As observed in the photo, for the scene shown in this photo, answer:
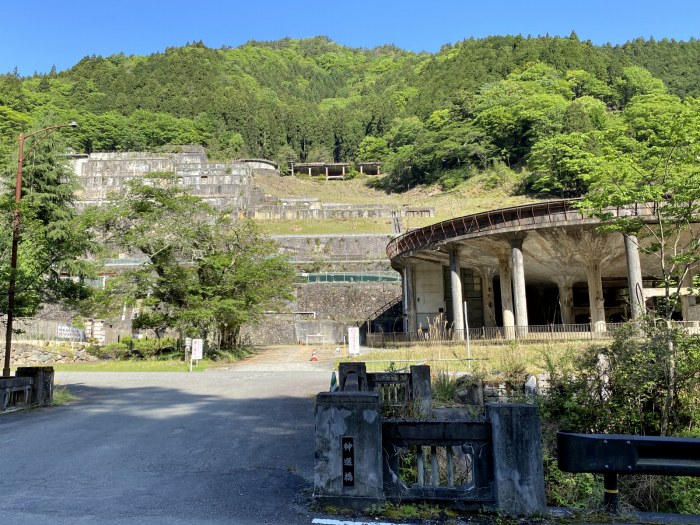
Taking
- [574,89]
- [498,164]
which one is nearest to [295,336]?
[498,164]

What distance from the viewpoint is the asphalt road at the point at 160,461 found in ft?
14.5

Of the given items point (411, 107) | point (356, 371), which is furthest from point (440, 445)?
point (411, 107)

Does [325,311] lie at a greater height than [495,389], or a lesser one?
greater

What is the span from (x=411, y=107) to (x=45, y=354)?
10016cm

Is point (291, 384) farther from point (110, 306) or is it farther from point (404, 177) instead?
point (404, 177)

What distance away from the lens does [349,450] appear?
14.5 ft

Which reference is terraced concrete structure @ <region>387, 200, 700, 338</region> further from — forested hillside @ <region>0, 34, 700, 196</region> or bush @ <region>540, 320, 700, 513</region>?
forested hillside @ <region>0, 34, 700, 196</region>

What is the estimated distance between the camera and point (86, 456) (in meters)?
6.45

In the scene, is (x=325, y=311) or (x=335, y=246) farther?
(x=335, y=246)

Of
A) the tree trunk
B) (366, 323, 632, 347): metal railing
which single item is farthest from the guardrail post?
(366, 323, 632, 347): metal railing

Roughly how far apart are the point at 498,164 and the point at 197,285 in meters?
63.2

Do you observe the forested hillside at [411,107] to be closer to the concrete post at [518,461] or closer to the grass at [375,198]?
the grass at [375,198]

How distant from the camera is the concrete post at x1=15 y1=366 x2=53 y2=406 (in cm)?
1166

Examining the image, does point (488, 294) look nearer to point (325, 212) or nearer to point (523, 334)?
point (523, 334)
